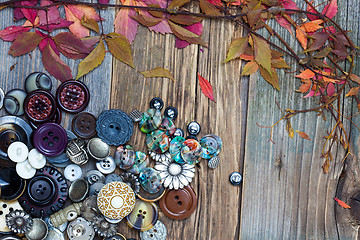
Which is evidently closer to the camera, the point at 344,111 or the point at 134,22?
the point at 134,22

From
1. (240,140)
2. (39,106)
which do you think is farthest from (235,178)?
(39,106)

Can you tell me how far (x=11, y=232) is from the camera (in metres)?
1.44

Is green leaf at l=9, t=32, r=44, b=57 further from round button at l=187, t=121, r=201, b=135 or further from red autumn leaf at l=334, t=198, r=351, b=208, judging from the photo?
red autumn leaf at l=334, t=198, r=351, b=208

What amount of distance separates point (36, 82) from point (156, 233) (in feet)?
2.77

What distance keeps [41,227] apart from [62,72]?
66 cm

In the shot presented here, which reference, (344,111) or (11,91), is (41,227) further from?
(344,111)

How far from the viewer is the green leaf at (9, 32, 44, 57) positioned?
149cm

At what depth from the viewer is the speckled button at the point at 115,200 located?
55.7 inches

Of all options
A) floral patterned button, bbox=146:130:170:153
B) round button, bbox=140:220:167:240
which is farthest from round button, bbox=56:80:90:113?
round button, bbox=140:220:167:240

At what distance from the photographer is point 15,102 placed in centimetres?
148

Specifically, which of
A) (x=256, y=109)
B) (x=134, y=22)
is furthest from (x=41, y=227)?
(x=256, y=109)

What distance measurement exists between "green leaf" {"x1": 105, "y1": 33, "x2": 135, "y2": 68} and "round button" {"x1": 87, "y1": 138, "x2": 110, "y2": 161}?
0.38 meters

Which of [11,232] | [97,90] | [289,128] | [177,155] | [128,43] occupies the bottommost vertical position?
[11,232]

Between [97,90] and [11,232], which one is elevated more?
[97,90]
